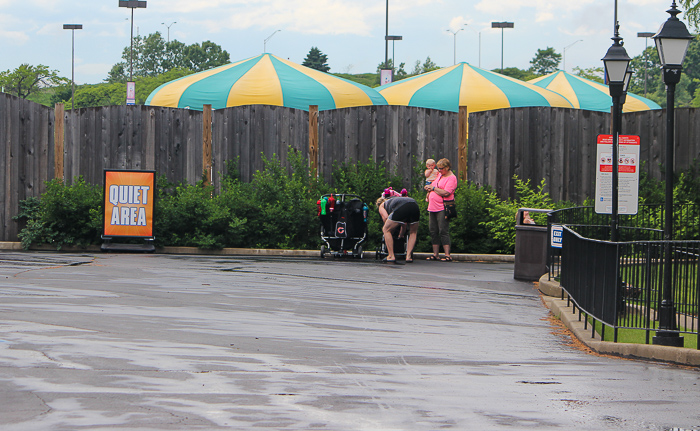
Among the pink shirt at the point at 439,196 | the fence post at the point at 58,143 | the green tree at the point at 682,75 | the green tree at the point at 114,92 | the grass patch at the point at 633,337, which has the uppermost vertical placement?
the green tree at the point at 682,75

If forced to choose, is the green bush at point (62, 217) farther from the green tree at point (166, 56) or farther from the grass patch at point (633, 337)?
the green tree at point (166, 56)

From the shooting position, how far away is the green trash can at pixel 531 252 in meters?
14.0

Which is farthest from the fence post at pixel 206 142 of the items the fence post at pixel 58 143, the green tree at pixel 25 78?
the green tree at pixel 25 78

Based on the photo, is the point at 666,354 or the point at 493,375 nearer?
the point at 493,375

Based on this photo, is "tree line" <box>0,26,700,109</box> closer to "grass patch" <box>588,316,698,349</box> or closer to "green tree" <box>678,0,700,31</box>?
"green tree" <box>678,0,700,31</box>

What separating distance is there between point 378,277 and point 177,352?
7.09 metres

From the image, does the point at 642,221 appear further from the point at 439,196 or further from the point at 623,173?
the point at 623,173

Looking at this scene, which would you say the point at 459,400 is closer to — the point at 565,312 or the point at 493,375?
the point at 493,375

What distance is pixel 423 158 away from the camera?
62.3 ft

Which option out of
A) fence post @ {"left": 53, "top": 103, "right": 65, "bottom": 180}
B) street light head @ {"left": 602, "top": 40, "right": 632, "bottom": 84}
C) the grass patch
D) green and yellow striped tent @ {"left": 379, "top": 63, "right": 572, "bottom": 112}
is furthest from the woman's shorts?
green and yellow striped tent @ {"left": 379, "top": 63, "right": 572, "bottom": 112}

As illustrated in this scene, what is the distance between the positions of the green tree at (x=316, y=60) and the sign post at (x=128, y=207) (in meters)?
130

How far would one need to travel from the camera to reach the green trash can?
45.8 ft

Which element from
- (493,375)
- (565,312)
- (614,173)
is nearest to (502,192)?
(614,173)

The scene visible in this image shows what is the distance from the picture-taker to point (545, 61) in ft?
507
